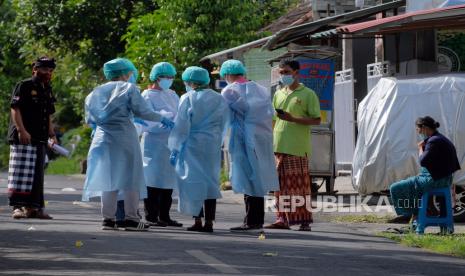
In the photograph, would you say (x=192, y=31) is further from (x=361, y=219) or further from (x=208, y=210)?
(x=208, y=210)

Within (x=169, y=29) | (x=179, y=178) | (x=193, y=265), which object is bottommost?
(x=193, y=265)

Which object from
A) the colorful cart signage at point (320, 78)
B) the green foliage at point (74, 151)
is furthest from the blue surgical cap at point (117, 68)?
the green foliage at point (74, 151)

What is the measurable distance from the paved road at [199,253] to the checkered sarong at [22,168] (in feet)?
1.43

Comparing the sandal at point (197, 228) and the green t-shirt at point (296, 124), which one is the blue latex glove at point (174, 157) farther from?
the green t-shirt at point (296, 124)

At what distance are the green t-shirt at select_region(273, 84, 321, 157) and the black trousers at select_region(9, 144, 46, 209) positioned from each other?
2.84m

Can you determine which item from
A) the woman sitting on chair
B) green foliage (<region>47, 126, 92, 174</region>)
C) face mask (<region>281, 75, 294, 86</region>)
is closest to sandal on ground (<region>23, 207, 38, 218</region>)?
face mask (<region>281, 75, 294, 86</region>)

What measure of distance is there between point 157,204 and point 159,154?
22.9 inches

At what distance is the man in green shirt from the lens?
592 inches

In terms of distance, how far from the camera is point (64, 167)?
48.2m

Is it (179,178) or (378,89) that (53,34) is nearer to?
(378,89)

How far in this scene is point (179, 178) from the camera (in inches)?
578

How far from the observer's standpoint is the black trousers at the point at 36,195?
51.3 ft

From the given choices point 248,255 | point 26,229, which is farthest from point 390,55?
point 248,255

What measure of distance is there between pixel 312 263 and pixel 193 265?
1114 mm
